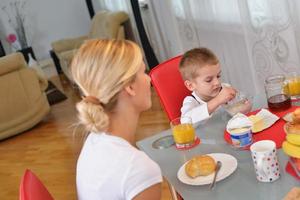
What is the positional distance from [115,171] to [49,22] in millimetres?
6173

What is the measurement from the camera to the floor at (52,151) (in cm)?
313

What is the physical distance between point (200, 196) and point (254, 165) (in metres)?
0.17

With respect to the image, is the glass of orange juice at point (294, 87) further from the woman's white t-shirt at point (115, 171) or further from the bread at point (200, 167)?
the woman's white t-shirt at point (115, 171)

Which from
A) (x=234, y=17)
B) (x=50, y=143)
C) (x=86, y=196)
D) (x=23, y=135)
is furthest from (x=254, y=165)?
(x=23, y=135)

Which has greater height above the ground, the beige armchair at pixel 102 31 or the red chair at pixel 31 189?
the red chair at pixel 31 189

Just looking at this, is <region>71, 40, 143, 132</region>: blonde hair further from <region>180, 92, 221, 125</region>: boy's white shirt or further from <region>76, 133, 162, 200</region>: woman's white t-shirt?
<region>180, 92, 221, 125</region>: boy's white shirt

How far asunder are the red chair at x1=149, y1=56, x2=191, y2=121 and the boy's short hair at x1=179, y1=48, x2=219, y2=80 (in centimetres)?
7

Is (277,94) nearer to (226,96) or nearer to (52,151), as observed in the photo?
(226,96)

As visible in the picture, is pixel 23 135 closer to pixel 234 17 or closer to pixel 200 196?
pixel 234 17

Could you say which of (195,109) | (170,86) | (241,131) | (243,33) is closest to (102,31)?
(243,33)

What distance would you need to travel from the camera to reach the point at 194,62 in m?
1.85

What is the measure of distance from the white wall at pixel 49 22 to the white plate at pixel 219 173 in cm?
603

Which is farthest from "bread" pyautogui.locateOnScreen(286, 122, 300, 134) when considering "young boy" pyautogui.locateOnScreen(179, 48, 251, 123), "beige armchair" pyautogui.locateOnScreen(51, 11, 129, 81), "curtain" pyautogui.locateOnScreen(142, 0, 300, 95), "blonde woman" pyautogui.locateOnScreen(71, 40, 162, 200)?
"beige armchair" pyautogui.locateOnScreen(51, 11, 129, 81)

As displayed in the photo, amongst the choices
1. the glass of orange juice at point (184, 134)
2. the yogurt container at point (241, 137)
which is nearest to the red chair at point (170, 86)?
the glass of orange juice at point (184, 134)
